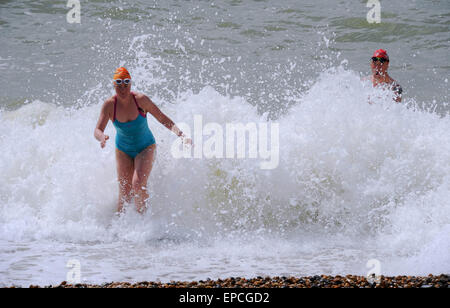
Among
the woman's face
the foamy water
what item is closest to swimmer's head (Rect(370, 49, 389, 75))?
the foamy water

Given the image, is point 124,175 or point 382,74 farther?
point 382,74

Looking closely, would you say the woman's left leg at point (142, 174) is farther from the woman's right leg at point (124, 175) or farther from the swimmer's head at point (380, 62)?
the swimmer's head at point (380, 62)

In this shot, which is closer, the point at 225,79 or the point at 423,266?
the point at 423,266

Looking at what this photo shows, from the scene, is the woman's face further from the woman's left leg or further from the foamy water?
the foamy water

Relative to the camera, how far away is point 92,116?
913cm

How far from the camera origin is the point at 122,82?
19.2 ft

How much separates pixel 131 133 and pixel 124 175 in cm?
61

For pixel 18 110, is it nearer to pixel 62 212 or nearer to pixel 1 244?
pixel 62 212

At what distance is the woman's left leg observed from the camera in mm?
6176

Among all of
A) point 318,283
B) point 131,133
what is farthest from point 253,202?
point 318,283

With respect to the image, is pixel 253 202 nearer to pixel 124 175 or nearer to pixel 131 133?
pixel 124 175

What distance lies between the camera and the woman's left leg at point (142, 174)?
20.3 ft
